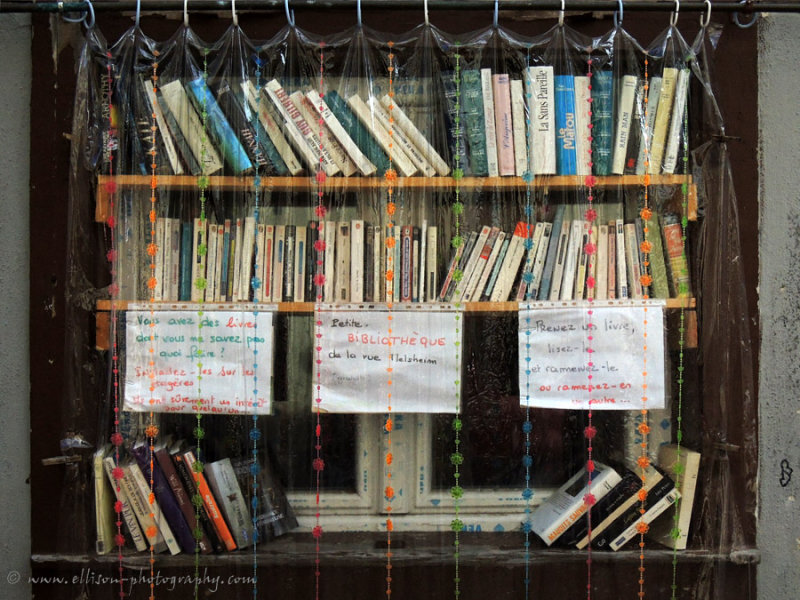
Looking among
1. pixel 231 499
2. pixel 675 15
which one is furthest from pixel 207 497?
pixel 675 15

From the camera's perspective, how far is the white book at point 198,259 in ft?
6.19

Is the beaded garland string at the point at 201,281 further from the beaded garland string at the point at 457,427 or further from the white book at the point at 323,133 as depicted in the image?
the beaded garland string at the point at 457,427

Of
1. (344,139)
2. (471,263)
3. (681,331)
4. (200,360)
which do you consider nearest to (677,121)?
(681,331)

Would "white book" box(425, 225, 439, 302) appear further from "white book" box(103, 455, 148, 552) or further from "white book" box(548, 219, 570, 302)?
"white book" box(103, 455, 148, 552)

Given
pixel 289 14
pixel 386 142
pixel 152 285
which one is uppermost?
pixel 289 14

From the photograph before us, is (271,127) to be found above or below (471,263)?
above

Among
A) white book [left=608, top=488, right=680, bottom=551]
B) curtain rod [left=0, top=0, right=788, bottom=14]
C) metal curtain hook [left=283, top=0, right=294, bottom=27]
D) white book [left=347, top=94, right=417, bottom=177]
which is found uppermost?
curtain rod [left=0, top=0, right=788, bottom=14]

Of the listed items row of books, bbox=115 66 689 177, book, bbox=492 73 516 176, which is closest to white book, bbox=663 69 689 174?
row of books, bbox=115 66 689 177

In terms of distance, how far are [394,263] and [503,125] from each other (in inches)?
19.2

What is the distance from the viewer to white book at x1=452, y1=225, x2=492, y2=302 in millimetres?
1892

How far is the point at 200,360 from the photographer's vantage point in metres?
1.89

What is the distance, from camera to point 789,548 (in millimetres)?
2000

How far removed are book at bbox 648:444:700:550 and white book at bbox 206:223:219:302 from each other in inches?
54.2

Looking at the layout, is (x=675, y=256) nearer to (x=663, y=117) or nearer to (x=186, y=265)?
(x=663, y=117)
